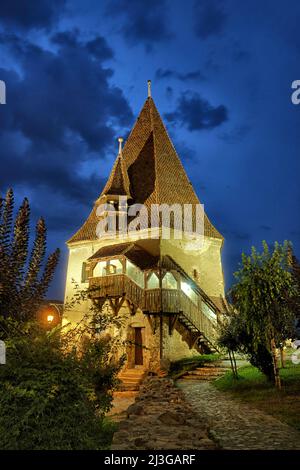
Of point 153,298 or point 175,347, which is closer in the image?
point 153,298

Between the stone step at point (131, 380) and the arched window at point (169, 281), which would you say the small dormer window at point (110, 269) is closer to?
the arched window at point (169, 281)

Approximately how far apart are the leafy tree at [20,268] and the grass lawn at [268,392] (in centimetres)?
639

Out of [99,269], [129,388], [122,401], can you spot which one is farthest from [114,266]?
[122,401]

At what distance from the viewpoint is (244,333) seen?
1401 cm

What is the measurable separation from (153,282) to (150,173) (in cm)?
957

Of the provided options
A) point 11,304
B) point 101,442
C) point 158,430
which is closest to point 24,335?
point 11,304

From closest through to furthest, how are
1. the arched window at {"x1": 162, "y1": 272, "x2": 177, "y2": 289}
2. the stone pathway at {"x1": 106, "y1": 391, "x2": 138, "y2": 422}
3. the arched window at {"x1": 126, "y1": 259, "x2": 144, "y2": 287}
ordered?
the stone pathway at {"x1": 106, "y1": 391, "x2": 138, "y2": 422} → the arched window at {"x1": 126, "y1": 259, "x2": 144, "y2": 287} → the arched window at {"x1": 162, "y1": 272, "x2": 177, "y2": 289}

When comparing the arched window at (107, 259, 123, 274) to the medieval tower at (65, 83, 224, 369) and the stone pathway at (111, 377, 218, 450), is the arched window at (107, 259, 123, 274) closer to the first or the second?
the medieval tower at (65, 83, 224, 369)

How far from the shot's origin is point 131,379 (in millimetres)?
19062

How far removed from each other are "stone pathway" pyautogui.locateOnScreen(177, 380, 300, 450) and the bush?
8.51 feet

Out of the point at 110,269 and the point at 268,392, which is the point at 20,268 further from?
the point at 110,269

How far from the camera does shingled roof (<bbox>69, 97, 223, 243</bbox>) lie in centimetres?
2623

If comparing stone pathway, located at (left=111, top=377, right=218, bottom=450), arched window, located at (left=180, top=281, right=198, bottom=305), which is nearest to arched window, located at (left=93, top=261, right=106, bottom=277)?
arched window, located at (left=180, top=281, right=198, bottom=305)

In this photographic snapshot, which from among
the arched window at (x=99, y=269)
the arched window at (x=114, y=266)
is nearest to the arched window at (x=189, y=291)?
the arched window at (x=114, y=266)
